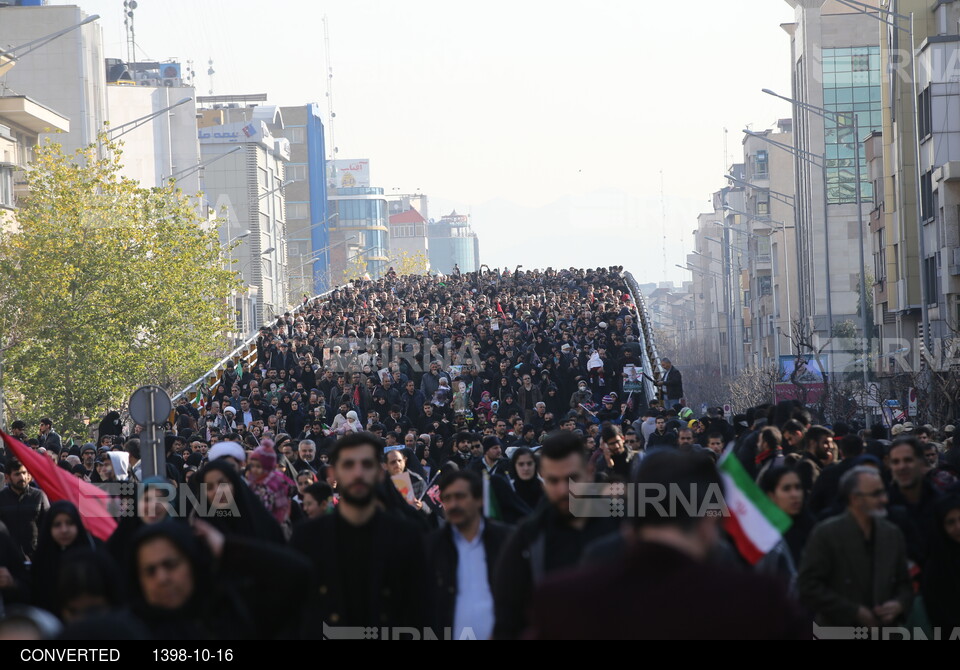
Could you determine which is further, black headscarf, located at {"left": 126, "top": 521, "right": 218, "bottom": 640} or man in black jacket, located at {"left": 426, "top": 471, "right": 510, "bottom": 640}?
man in black jacket, located at {"left": 426, "top": 471, "right": 510, "bottom": 640}

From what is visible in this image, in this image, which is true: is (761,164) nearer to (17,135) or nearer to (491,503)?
(17,135)

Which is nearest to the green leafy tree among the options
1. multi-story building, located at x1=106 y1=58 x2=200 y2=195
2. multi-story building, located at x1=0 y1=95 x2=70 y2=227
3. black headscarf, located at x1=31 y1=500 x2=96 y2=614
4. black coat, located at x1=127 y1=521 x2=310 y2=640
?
multi-story building, located at x1=0 y1=95 x2=70 y2=227

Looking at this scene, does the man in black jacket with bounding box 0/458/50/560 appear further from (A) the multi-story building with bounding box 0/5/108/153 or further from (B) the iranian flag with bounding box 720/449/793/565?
(A) the multi-story building with bounding box 0/5/108/153

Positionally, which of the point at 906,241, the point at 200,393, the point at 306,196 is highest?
the point at 306,196

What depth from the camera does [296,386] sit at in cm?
3136

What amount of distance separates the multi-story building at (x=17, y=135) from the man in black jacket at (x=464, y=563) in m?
40.5

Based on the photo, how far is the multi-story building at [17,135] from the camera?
48625mm

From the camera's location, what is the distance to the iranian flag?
777 cm

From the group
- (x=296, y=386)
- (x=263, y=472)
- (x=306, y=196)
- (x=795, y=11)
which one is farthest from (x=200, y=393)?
(x=306, y=196)

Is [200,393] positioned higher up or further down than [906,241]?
further down

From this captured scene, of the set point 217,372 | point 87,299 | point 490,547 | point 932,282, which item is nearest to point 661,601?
point 490,547

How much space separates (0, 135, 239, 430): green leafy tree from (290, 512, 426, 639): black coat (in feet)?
103

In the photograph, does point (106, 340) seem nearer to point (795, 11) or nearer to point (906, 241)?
point (906, 241)

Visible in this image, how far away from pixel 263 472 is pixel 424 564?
3844mm
